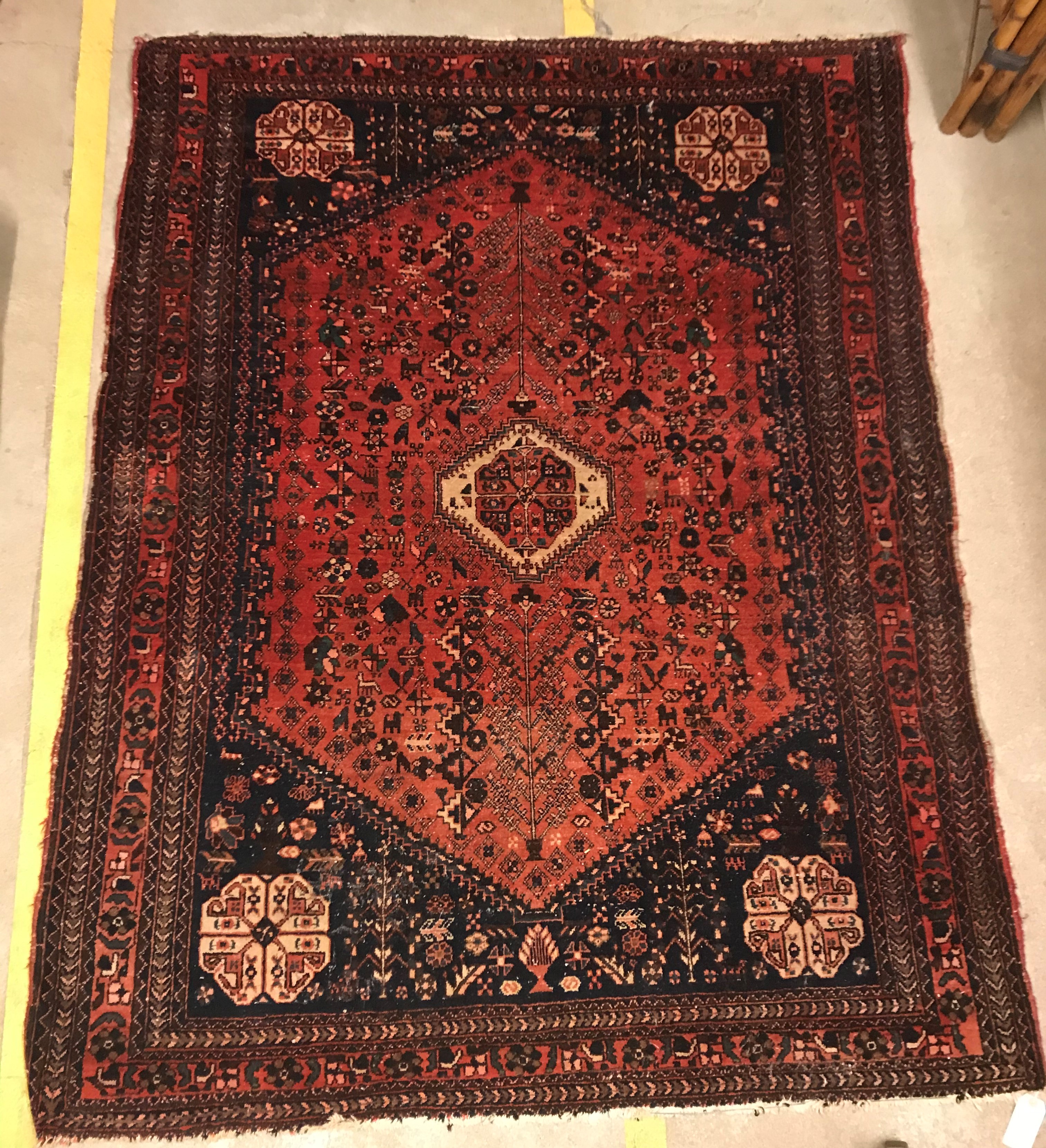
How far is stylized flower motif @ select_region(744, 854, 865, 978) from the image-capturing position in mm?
1747

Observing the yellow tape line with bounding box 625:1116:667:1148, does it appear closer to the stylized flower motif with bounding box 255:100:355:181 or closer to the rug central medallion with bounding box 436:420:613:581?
the rug central medallion with bounding box 436:420:613:581

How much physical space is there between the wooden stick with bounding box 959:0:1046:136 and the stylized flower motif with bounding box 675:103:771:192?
530 millimetres

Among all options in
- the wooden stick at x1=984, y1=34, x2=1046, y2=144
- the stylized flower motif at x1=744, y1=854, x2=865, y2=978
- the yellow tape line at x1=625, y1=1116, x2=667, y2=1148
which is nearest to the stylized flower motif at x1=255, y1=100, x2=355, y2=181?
the wooden stick at x1=984, y1=34, x2=1046, y2=144

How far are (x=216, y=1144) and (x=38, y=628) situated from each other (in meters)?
1.15

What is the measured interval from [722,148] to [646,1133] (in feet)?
7.53

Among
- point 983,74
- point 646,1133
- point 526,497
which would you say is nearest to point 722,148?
point 983,74

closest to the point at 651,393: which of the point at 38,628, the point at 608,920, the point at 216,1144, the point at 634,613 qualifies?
the point at 634,613

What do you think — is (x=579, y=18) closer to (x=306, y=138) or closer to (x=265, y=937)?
(x=306, y=138)

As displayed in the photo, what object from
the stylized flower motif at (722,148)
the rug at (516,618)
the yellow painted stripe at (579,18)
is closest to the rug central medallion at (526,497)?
the rug at (516,618)

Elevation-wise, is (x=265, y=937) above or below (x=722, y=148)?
below

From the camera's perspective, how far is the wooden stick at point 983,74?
1.86 meters

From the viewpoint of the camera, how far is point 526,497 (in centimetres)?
193

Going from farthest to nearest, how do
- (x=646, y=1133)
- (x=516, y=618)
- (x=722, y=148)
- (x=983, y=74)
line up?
(x=722, y=148)
(x=983, y=74)
(x=516, y=618)
(x=646, y=1133)

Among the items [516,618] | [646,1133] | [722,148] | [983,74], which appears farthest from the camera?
[722,148]
